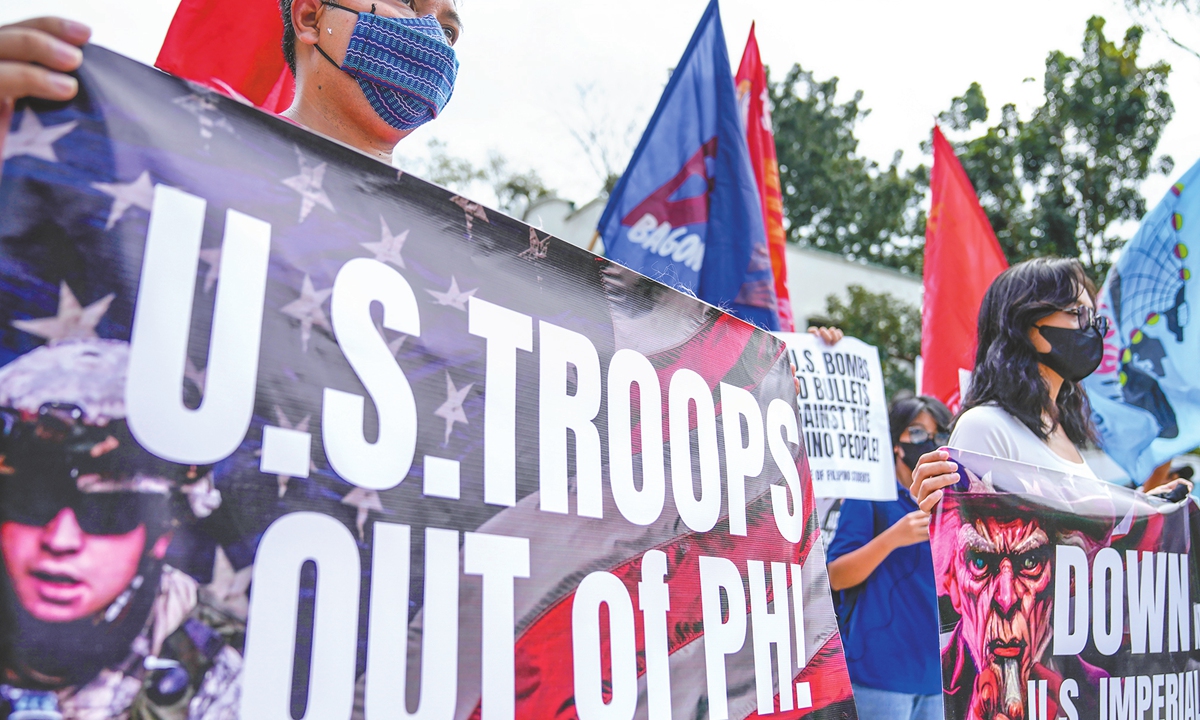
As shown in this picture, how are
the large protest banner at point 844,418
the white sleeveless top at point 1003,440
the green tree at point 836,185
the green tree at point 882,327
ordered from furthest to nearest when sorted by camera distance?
the green tree at point 836,185, the green tree at point 882,327, the large protest banner at point 844,418, the white sleeveless top at point 1003,440

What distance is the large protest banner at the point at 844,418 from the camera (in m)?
2.86

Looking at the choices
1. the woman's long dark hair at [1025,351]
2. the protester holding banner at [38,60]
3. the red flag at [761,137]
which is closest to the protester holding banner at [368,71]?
the protester holding banner at [38,60]

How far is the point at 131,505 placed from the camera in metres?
0.84

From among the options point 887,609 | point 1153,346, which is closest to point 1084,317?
point 887,609

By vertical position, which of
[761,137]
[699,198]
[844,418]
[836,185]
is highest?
[836,185]

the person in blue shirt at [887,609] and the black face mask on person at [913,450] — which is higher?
the black face mask on person at [913,450]

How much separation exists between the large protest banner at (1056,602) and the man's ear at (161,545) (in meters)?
1.54

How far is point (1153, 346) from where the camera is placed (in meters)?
3.69

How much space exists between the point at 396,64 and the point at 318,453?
1000 millimetres

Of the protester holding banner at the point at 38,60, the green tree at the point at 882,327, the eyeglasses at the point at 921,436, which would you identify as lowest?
the eyeglasses at the point at 921,436

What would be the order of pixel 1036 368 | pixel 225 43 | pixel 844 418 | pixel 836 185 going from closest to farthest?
1. pixel 1036 368
2. pixel 225 43
3. pixel 844 418
4. pixel 836 185

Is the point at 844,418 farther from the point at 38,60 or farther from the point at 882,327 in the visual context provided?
the point at 882,327

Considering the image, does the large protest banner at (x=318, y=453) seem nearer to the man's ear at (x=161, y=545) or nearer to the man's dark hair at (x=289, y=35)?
the man's ear at (x=161, y=545)

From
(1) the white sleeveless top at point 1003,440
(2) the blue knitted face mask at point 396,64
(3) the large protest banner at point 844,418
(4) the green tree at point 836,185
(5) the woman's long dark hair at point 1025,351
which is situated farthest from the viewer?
(4) the green tree at point 836,185
